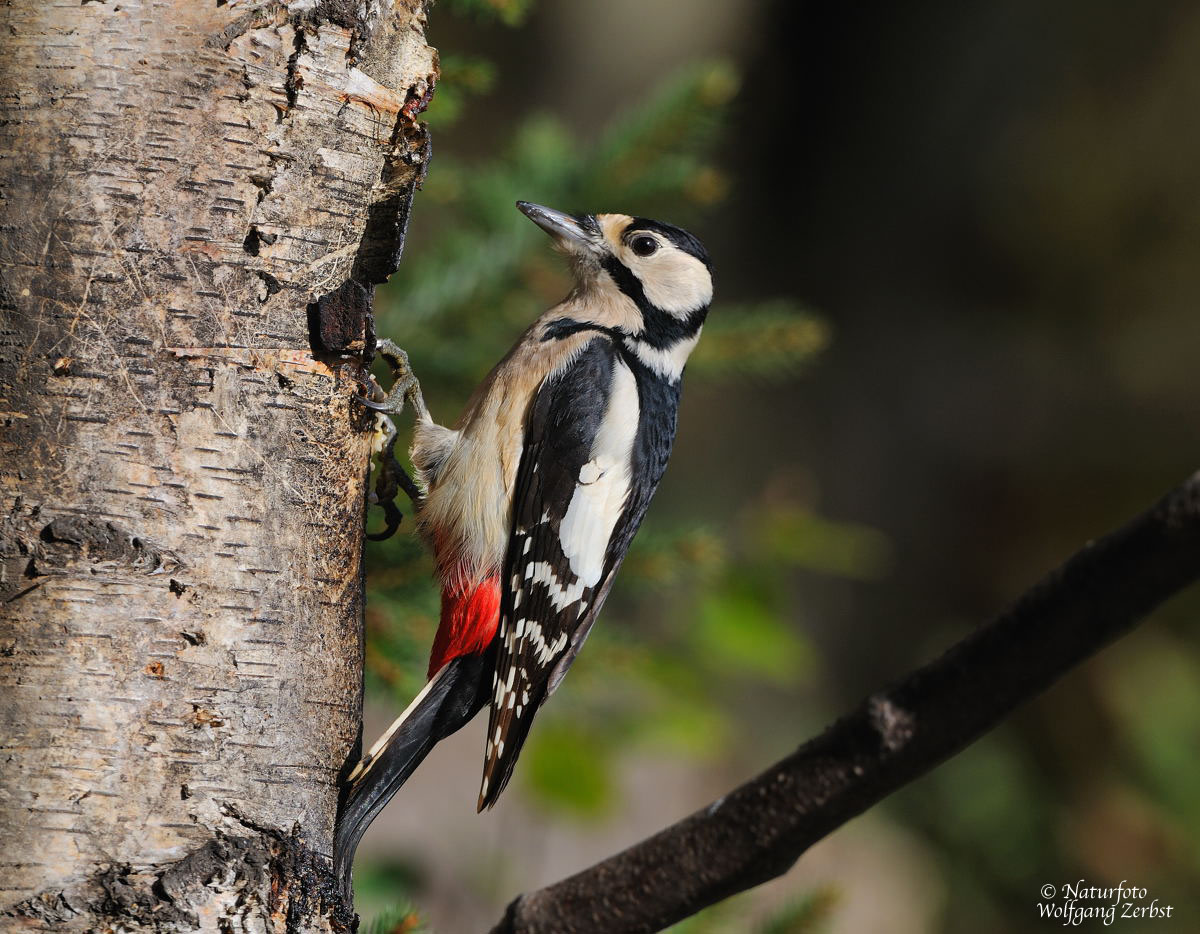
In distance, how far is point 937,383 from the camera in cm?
622

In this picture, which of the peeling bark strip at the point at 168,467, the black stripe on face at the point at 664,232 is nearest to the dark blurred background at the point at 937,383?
the black stripe on face at the point at 664,232

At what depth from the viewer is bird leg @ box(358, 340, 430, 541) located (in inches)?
88.4

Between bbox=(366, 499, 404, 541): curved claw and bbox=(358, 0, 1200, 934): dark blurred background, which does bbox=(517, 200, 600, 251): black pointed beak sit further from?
A: bbox=(358, 0, 1200, 934): dark blurred background

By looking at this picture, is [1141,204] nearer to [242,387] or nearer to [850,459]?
[850,459]

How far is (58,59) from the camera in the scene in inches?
52.9

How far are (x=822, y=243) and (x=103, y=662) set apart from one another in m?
5.80

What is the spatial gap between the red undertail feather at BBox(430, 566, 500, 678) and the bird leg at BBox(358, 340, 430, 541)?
0.22 m

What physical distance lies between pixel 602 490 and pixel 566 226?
0.63m

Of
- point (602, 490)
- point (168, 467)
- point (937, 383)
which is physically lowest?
point (937, 383)

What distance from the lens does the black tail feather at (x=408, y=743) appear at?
1.56 metres

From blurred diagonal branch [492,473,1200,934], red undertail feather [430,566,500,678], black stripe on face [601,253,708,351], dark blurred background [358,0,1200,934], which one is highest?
blurred diagonal branch [492,473,1200,934]

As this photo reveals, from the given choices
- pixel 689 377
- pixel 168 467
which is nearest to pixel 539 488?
pixel 689 377

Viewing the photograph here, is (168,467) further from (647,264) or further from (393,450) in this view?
(647,264)

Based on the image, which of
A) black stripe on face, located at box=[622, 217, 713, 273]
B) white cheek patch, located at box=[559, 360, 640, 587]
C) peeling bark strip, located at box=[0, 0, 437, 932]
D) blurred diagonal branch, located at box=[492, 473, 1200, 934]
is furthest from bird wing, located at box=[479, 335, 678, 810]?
blurred diagonal branch, located at box=[492, 473, 1200, 934]
